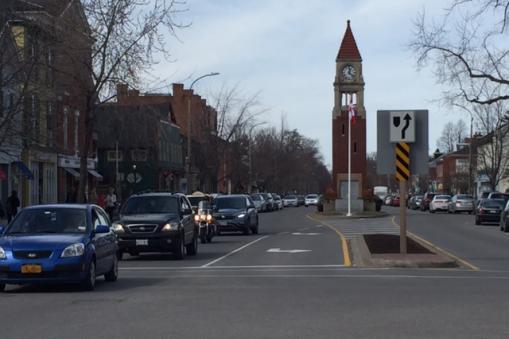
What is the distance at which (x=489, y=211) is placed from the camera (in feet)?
159

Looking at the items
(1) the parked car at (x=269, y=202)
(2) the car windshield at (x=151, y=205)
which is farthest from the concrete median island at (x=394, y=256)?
(1) the parked car at (x=269, y=202)

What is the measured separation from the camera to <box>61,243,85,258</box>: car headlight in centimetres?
1565

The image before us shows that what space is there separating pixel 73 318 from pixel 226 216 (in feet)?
81.6

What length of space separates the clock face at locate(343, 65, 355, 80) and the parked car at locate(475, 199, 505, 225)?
1227 inches

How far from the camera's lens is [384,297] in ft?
48.7

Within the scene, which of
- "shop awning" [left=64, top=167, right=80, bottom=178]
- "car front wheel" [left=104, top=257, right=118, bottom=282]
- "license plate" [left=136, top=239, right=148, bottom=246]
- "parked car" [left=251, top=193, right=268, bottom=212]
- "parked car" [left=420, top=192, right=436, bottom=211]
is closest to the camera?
"car front wheel" [left=104, top=257, right=118, bottom=282]

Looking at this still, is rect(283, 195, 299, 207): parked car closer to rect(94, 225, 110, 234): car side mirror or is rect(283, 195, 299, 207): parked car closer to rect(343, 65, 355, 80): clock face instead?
rect(343, 65, 355, 80): clock face

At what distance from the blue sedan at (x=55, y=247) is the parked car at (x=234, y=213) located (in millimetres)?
19778

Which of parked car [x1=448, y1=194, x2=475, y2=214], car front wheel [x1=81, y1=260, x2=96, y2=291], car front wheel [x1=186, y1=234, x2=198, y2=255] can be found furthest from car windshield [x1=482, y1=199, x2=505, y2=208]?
car front wheel [x1=81, y1=260, x2=96, y2=291]

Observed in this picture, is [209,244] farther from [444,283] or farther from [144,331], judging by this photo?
[144,331]

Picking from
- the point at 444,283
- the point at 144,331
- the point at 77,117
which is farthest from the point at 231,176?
the point at 144,331

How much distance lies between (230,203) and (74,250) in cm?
2257

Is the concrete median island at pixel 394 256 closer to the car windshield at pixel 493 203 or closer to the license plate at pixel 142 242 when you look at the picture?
the license plate at pixel 142 242

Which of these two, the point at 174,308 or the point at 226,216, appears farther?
the point at 226,216
